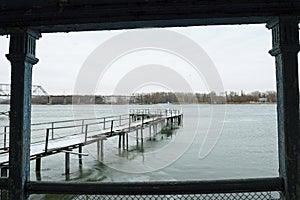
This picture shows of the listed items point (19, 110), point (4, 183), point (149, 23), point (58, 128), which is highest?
point (149, 23)

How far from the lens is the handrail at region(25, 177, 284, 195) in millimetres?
2105

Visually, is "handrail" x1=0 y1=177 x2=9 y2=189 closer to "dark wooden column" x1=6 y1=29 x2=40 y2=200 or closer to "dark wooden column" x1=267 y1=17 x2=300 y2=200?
"dark wooden column" x1=6 y1=29 x2=40 y2=200

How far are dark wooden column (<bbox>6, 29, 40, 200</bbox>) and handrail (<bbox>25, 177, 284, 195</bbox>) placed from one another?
0.86 ft

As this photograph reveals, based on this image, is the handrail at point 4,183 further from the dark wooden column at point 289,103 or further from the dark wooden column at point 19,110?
the dark wooden column at point 289,103

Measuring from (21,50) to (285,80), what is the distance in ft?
6.83

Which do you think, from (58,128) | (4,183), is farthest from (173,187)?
(58,128)

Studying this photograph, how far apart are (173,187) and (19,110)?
1.35 meters

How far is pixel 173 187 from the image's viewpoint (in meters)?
2.12

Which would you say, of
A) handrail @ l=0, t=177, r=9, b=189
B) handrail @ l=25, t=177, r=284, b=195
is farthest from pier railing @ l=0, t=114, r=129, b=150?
handrail @ l=25, t=177, r=284, b=195

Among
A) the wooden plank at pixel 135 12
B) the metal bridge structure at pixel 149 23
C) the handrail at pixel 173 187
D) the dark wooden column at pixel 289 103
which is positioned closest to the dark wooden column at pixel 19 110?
the metal bridge structure at pixel 149 23

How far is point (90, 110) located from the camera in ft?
230

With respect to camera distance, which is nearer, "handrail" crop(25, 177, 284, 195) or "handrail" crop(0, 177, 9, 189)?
"handrail" crop(25, 177, 284, 195)

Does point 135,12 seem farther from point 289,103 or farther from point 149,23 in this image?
point 289,103

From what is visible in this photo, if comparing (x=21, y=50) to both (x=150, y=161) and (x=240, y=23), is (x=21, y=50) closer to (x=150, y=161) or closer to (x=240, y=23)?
(x=240, y=23)
